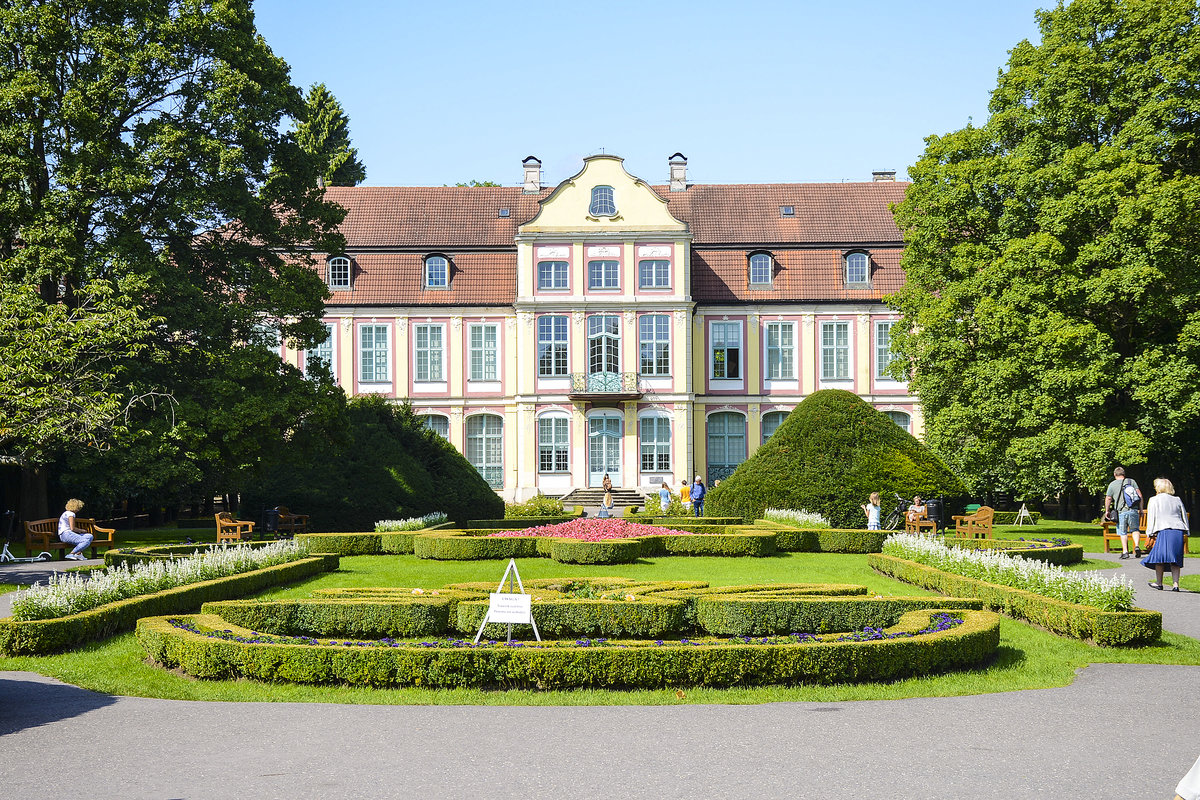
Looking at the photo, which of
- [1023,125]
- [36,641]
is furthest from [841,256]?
[36,641]

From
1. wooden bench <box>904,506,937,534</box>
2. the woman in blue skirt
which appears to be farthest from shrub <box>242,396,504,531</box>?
the woman in blue skirt

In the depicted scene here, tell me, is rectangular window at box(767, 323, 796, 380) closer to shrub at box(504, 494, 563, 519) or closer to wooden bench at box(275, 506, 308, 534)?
shrub at box(504, 494, 563, 519)

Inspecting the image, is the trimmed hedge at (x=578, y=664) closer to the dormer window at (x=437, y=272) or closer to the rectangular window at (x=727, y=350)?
the rectangular window at (x=727, y=350)

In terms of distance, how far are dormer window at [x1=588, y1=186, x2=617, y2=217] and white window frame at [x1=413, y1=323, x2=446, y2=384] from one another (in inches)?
273

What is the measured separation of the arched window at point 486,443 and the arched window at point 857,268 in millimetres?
13764

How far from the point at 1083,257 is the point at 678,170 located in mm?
20819

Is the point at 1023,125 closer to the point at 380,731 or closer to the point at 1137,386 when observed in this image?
the point at 1137,386

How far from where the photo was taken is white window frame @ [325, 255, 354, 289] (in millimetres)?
39875

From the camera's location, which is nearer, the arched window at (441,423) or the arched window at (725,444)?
the arched window at (441,423)

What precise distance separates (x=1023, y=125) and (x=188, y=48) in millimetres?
18954

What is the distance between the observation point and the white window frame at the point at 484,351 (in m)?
39.9

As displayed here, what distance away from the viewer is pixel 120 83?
21.9 metres

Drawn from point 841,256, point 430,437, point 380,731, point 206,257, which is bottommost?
point 380,731

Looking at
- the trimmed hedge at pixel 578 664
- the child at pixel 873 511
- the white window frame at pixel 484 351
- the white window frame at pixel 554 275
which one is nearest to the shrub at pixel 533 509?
the child at pixel 873 511
